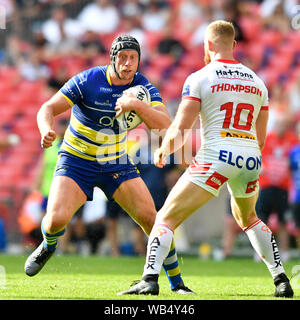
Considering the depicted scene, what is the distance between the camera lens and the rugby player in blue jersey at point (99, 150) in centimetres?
677

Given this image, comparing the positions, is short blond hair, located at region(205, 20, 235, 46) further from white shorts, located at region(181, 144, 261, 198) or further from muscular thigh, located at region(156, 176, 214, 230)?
muscular thigh, located at region(156, 176, 214, 230)

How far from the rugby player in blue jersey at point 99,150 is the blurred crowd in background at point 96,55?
6561mm

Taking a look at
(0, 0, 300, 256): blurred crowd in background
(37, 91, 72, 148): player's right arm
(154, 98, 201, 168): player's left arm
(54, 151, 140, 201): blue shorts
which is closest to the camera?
(154, 98, 201, 168): player's left arm

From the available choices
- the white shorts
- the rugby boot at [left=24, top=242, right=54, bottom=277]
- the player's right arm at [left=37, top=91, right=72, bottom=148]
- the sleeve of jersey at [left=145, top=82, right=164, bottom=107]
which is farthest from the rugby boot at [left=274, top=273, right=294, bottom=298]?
the player's right arm at [left=37, top=91, right=72, bottom=148]

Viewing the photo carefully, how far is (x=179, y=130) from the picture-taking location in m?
6.05

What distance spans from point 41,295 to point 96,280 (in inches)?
76.0

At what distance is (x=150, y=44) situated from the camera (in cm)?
1752

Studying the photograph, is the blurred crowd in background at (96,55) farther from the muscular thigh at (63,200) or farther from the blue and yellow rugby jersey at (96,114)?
the muscular thigh at (63,200)

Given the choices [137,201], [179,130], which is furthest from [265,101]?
[137,201]

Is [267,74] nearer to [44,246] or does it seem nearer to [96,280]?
[96,280]

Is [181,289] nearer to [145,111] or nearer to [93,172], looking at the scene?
[93,172]

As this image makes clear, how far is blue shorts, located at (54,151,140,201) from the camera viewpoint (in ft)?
22.9

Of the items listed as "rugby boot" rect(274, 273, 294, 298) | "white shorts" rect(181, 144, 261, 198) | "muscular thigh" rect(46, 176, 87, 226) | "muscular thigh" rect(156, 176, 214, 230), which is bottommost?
"rugby boot" rect(274, 273, 294, 298)

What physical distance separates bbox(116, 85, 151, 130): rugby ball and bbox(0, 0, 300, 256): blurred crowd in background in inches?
264
